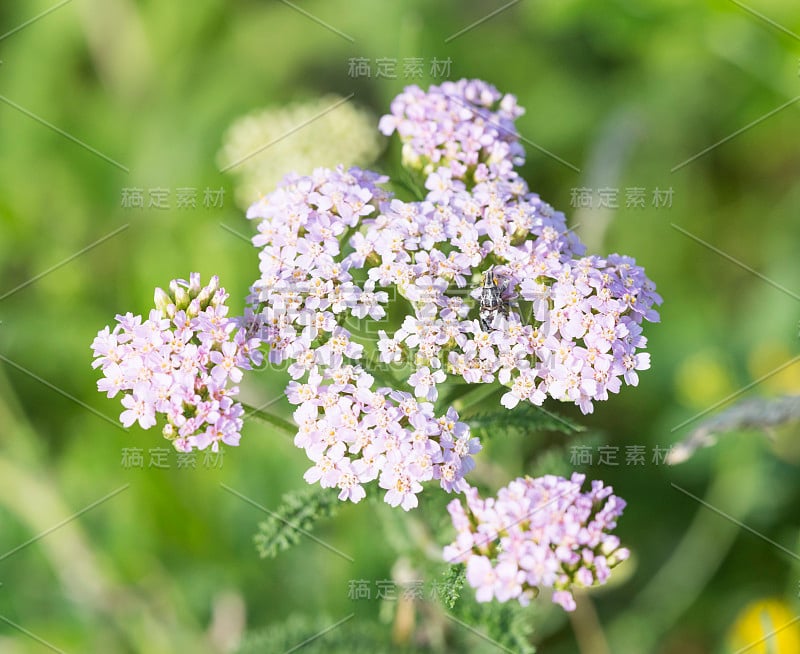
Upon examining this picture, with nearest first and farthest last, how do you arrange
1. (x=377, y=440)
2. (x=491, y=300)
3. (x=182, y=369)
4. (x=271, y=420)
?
1. (x=377, y=440)
2. (x=182, y=369)
3. (x=491, y=300)
4. (x=271, y=420)

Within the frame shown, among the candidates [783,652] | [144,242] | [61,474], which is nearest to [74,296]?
[144,242]

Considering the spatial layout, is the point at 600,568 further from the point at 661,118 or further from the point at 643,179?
the point at 661,118

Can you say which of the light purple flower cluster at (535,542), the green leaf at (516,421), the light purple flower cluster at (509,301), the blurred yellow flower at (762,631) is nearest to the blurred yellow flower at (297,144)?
the light purple flower cluster at (509,301)

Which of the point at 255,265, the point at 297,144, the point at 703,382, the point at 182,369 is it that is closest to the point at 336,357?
the point at 182,369

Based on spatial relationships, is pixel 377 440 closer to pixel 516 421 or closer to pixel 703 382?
pixel 516 421

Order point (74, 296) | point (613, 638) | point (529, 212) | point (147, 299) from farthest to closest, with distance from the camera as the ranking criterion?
point (74, 296), point (147, 299), point (613, 638), point (529, 212)
